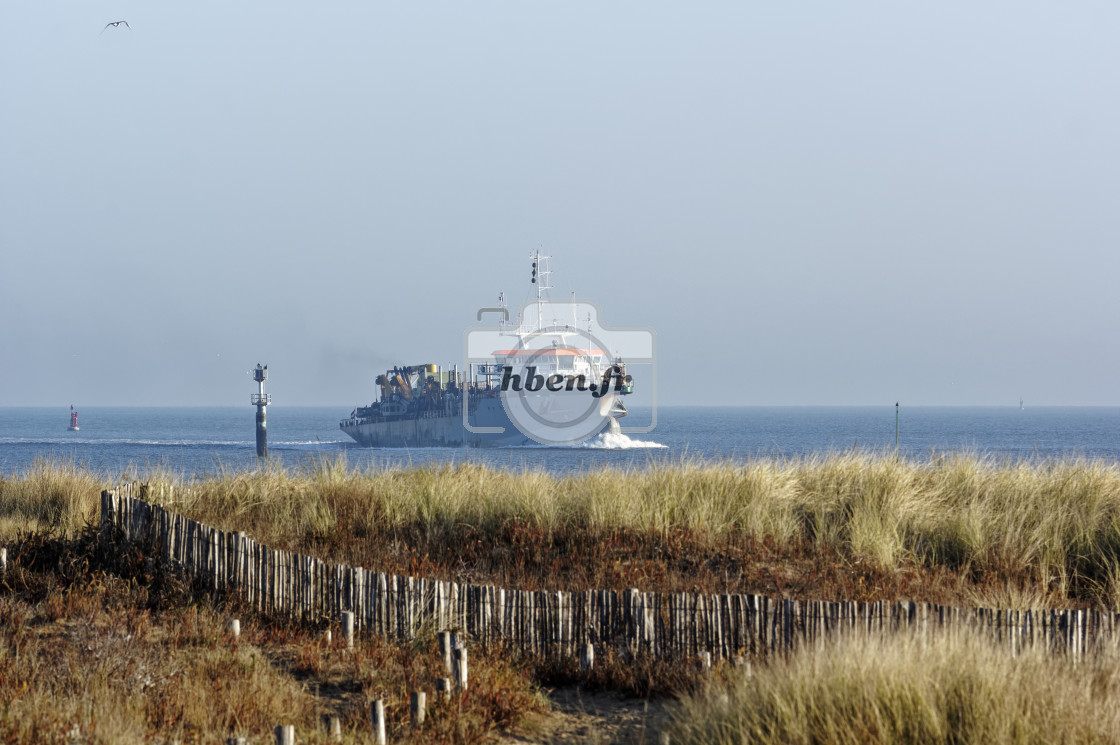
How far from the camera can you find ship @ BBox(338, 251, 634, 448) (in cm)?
5831

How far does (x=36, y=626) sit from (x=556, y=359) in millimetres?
52516

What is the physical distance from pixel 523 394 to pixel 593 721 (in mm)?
57039

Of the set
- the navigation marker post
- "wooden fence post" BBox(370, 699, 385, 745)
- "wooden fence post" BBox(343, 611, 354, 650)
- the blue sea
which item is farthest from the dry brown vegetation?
the navigation marker post

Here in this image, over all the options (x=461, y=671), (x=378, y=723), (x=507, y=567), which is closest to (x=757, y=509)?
(x=507, y=567)

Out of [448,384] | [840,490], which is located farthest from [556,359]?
[840,490]

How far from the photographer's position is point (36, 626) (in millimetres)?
6191

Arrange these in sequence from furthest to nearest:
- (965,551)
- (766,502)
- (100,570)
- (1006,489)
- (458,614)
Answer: (1006,489) < (766,502) < (965,551) < (100,570) < (458,614)

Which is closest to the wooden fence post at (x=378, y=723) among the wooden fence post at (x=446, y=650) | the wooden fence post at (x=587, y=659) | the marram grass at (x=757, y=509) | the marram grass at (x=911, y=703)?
the wooden fence post at (x=446, y=650)

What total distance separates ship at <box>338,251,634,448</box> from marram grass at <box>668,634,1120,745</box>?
4902 centimetres

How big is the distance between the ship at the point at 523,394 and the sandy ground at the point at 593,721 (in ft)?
157

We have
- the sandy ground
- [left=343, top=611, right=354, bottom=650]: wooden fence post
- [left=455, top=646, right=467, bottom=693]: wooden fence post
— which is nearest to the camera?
the sandy ground

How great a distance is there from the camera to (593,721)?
493 centimetres

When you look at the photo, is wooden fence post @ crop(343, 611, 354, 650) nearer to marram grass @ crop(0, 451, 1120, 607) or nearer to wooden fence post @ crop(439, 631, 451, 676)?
wooden fence post @ crop(439, 631, 451, 676)

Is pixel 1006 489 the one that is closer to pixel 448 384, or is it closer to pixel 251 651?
pixel 251 651
